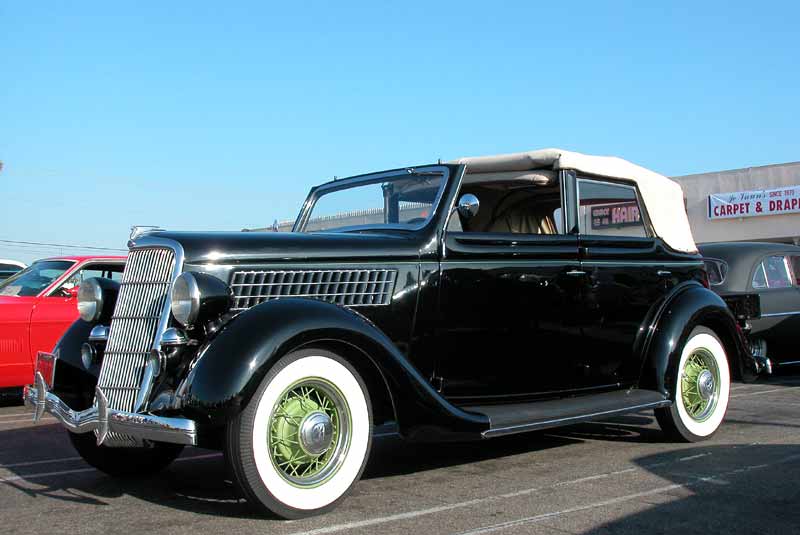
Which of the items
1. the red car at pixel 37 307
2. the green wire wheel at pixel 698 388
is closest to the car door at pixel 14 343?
the red car at pixel 37 307

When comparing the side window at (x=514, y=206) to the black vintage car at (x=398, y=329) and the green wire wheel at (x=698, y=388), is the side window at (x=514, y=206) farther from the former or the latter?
the green wire wheel at (x=698, y=388)

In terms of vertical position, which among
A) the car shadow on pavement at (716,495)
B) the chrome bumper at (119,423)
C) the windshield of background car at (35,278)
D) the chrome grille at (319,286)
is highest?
the windshield of background car at (35,278)

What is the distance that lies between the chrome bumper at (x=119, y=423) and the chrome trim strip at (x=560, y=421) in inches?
63.1

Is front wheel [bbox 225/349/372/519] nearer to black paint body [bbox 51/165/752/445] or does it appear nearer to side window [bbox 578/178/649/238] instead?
black paint body [bbox 51/165/752/445]

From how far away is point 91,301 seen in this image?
15.4 feet

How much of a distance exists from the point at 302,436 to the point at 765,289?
744 centimetres

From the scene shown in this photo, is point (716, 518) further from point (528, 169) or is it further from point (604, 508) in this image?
point (528, 169)

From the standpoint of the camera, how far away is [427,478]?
15.4 feet

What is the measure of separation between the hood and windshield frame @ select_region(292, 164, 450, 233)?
0.79ft

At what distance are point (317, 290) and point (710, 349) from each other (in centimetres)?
329

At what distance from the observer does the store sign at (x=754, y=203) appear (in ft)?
77.4

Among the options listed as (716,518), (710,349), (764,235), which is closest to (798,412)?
(710,349)

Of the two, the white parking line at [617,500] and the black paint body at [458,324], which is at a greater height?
the black paint body at [458,324]

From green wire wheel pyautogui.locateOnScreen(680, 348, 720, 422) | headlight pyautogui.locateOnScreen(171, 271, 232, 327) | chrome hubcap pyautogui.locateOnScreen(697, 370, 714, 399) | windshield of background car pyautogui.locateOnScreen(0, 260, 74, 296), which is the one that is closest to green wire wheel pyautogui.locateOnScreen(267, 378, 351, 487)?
headlight pyautogui.locateOnScreen(171, 271, 232, 327)
